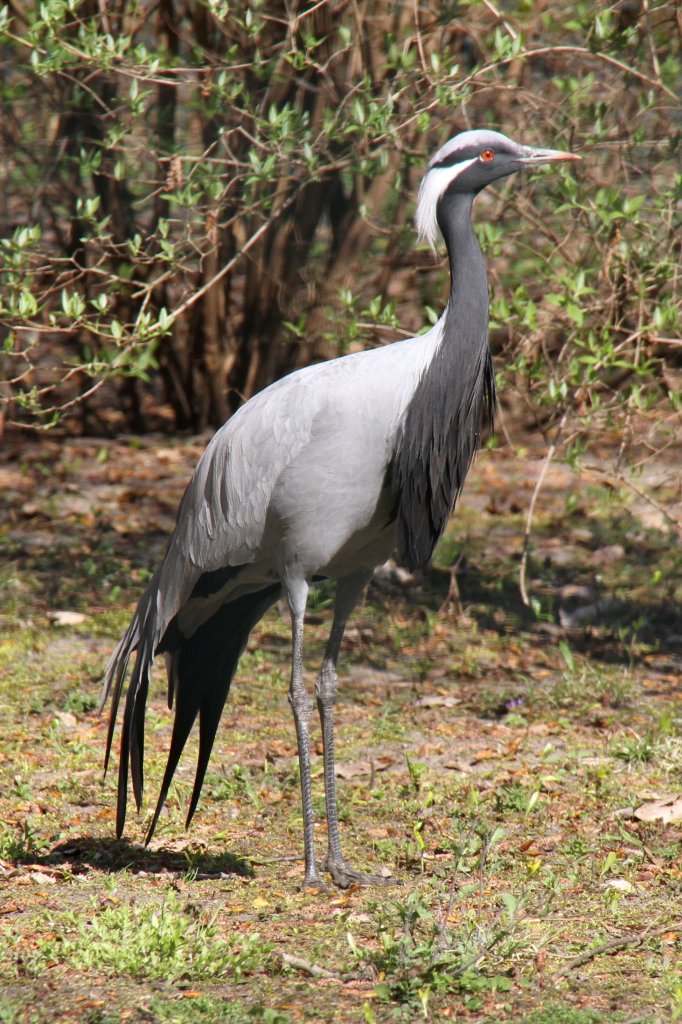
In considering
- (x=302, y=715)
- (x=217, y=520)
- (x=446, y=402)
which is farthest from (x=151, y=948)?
(x=446, y=402)

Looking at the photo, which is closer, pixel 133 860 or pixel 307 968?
pixel 307 968

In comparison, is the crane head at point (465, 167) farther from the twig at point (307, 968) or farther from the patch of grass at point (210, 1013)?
the patch of grass at point (210, 1013)

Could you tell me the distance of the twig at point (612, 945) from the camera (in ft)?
10.7

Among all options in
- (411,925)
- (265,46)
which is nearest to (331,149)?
(265,46)

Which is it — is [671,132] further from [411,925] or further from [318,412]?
[411,925]

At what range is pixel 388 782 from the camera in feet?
15.4

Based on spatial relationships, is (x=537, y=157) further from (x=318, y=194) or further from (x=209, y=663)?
(x=318, y=194)

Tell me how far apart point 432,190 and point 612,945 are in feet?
7.07

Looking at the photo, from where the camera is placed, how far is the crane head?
4035mm

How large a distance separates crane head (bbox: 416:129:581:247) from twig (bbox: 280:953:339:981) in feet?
6.81

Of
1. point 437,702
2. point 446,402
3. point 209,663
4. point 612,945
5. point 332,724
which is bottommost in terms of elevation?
point 437,702

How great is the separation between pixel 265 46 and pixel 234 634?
3.82 meters

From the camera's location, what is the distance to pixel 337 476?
3.88 metres

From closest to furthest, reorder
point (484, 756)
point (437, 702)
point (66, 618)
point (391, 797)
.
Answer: point (391, 797) → point (484, 756) → point (437, 702) → point (66, 618)
